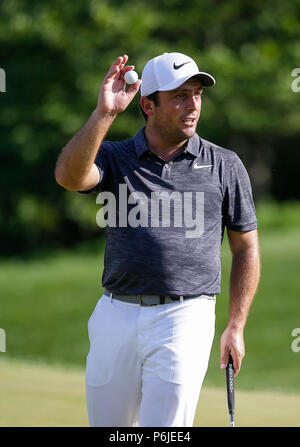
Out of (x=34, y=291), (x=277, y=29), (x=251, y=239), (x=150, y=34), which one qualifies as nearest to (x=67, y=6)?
(x=150, y=34)

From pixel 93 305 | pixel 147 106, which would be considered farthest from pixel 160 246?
pixel 93 305

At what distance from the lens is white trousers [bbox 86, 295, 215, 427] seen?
388 centimetres

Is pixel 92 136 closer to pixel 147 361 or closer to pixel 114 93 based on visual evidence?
pixel 114 93

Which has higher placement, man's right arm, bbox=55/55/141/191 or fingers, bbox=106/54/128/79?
fingers, bbox=106/54/128/79

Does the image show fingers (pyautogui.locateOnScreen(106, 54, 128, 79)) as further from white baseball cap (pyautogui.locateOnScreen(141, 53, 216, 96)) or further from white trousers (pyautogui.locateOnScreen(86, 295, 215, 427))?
white trousers (pyautogui.locateOnScreen(86, 295, 215, 427))

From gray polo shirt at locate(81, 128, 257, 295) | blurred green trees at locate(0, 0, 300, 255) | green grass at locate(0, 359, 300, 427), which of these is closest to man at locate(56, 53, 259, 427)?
gray polo shirt at locate(81, 128, 257, 295)

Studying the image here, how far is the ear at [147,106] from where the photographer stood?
418 cm

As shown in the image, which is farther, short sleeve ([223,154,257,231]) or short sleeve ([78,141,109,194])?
short sleeve ([223,154,257,231])

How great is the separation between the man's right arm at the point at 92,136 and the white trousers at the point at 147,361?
595mm

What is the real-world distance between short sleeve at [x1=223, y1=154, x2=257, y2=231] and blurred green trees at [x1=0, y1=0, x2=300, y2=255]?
18515 mm

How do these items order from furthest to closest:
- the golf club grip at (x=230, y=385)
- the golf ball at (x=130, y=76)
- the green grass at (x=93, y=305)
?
the green grass at (x=93, y=305), the golf club grip at (x=230, y=385), the golf ball at (x=130, y=76)

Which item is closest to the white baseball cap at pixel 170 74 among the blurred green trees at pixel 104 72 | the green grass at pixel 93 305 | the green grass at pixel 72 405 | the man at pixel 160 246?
the man at pixel 160 246

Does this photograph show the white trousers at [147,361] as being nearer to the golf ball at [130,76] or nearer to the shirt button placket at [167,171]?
the shirt button placket at [167,171]
